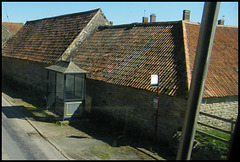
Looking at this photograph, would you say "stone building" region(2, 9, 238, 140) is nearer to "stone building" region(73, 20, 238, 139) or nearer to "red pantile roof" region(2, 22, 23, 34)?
"stone building" region(73, 20, 238, 139)

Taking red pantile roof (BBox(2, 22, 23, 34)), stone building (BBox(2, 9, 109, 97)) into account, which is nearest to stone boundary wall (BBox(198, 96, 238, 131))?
stone building (BBox(2, 9, 109, 97))

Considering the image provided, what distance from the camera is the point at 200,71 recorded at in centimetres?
508

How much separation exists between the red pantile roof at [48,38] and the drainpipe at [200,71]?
1288cm

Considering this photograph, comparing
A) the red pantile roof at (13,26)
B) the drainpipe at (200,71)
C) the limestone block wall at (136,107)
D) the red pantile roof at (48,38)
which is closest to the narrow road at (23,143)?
the limestone block wall at (136,107)

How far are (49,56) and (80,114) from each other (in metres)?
6.55

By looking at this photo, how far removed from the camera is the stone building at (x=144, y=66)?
9.78 meters

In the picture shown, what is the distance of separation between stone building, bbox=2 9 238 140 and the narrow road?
12.0ft

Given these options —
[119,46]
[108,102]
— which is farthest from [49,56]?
[108,102]

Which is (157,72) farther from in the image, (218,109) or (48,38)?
(48,38)

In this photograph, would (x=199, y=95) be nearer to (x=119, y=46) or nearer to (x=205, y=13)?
(x=205, y=13)

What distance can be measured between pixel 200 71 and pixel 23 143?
7.21 meters

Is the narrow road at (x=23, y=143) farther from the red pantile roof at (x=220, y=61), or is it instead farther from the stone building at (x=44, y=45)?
the red pantile roof at (x=220, y=61)

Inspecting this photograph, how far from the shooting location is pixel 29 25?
26.8 meters

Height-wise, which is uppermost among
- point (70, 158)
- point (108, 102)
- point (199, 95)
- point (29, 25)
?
point (29, 25)
